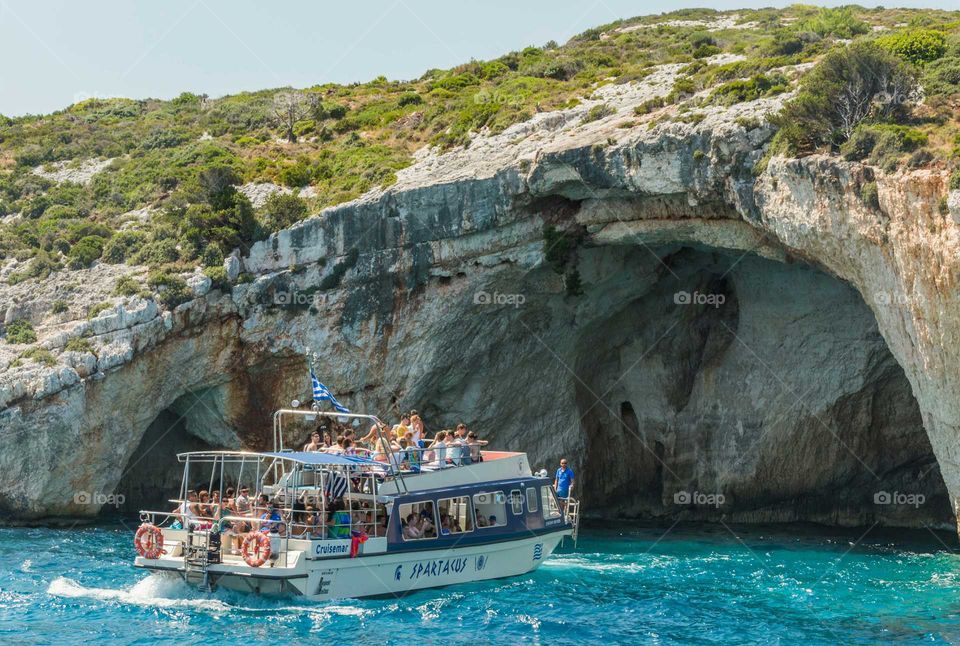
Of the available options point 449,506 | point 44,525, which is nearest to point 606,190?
point 449,506

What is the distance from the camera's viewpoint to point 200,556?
23156 mm

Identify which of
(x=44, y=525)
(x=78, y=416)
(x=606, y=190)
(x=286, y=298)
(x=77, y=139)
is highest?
(x=77, y=139)

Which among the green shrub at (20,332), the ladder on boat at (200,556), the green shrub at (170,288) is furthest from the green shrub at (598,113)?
the ladder on boat at (200,556)

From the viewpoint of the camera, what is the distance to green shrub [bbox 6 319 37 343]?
115 ft

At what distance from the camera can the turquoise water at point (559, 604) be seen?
835 inches

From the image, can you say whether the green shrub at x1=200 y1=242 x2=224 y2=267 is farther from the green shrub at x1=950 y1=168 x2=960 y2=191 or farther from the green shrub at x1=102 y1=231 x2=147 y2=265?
the green shrub at x1=950 y1=168 x2=960 y2=191

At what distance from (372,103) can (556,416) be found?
2476 cm

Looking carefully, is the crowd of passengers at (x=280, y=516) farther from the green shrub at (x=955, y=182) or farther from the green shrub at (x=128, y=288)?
the green shrub at (x=955, y=182)

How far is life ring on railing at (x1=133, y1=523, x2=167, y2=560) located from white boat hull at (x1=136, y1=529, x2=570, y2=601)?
17 centimetres

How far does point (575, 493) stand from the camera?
127ft

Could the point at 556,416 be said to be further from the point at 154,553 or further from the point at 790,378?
the point at 154,553

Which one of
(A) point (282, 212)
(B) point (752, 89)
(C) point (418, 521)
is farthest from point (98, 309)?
(B) point (752, 89)

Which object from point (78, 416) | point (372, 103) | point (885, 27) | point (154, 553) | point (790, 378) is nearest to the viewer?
point (154, 553)

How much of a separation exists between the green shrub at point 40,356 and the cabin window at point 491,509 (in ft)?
49.7
